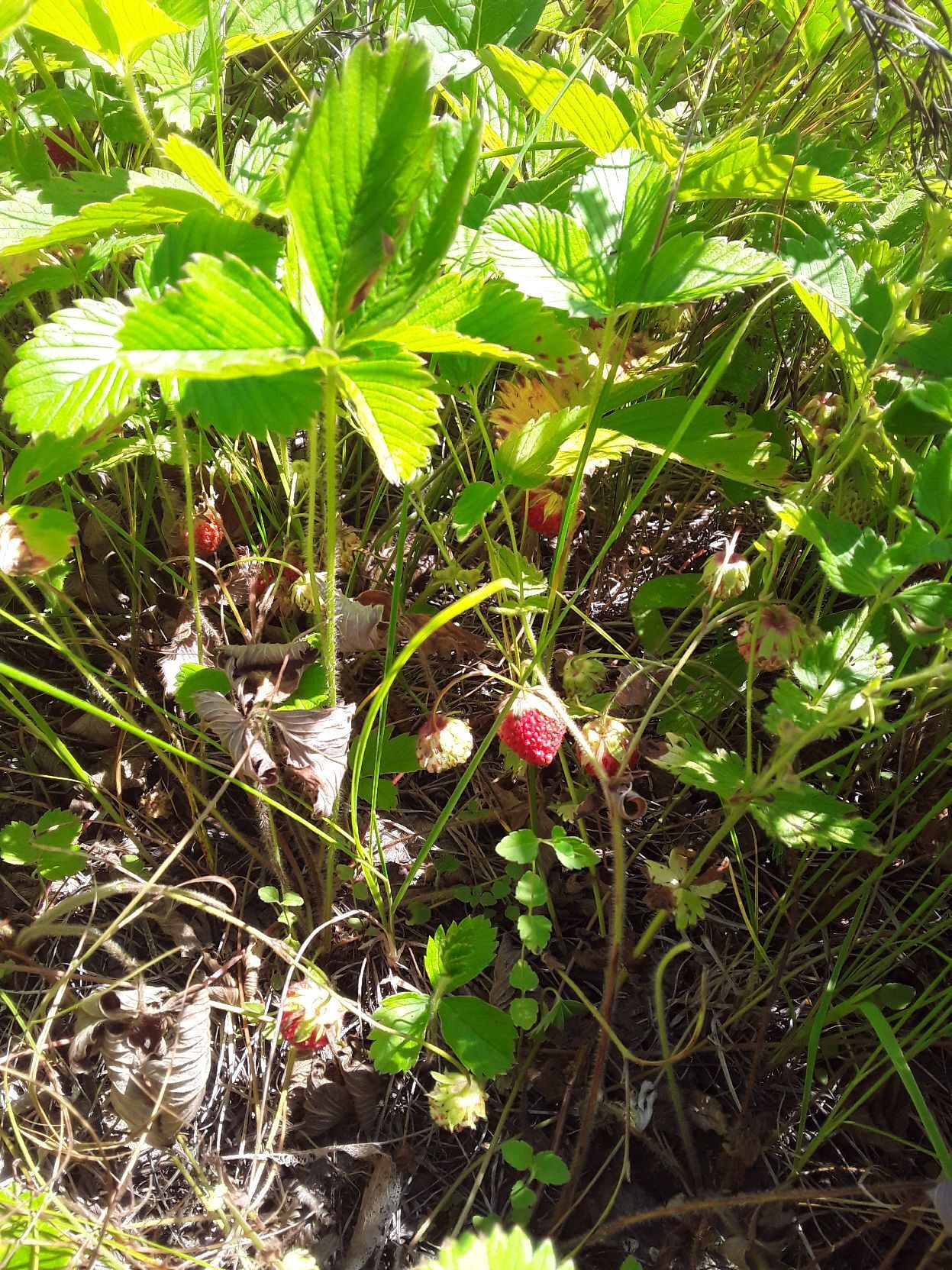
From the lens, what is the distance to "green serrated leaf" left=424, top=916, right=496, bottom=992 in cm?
81

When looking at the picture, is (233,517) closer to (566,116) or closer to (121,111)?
(121,111)

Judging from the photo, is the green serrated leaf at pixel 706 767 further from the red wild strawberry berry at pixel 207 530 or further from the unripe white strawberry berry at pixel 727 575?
the red wild strawberry berry at pixel 207 530

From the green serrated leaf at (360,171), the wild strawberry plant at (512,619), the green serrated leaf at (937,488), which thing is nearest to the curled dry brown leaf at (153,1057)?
the wild strawberry plant at (512,619)

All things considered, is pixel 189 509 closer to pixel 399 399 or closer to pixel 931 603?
pixel 399 399

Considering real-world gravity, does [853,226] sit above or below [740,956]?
above

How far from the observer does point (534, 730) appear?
0.78 meters

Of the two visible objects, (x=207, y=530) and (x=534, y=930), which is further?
(x=207, y=530)

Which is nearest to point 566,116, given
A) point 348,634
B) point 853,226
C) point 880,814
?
point 853,226

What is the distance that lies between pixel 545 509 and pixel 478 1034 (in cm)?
53

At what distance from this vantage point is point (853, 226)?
1044 millimetres

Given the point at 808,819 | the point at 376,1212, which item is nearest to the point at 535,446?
the point at 808,819

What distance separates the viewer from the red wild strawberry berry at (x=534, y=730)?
78cm

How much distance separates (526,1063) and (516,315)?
708 millimetres

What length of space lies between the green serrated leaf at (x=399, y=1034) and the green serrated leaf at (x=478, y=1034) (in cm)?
2
